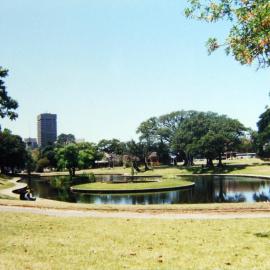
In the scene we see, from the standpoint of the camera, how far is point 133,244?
14375mm

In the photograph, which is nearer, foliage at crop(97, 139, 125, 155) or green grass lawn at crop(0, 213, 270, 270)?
green grass lawn at crop(0, 213, 270, 270)

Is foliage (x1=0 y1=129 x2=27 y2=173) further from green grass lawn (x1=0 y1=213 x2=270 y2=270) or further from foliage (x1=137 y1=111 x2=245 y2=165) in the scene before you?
green grass lawn (x1=0 y1=213 x2=270 y2=270)

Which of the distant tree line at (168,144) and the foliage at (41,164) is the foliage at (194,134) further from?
the foliage at (41,164)

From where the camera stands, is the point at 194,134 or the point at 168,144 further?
the point at 168,144

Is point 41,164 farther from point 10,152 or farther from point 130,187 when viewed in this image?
point 130,187

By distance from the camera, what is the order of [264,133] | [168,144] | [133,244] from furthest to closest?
[168,144]
[264,133]
[133,244]

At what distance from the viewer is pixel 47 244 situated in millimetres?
14211

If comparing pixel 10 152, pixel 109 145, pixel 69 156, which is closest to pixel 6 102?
pixel 69 156

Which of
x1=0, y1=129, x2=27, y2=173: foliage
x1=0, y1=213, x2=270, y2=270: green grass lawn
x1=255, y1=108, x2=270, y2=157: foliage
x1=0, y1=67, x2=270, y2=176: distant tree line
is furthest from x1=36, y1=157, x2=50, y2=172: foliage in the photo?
x1=0, y1=213, x2=270, y2=270: green grass lawn

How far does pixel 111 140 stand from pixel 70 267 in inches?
6952

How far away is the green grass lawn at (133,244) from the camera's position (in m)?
11.5

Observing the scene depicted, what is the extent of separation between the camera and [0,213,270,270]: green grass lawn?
37.8 feet

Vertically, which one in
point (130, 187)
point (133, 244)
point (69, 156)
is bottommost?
point (130, 187)

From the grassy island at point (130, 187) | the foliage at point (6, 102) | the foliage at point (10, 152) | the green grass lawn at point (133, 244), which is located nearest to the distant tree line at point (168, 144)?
the foliage at point (10, 152)
